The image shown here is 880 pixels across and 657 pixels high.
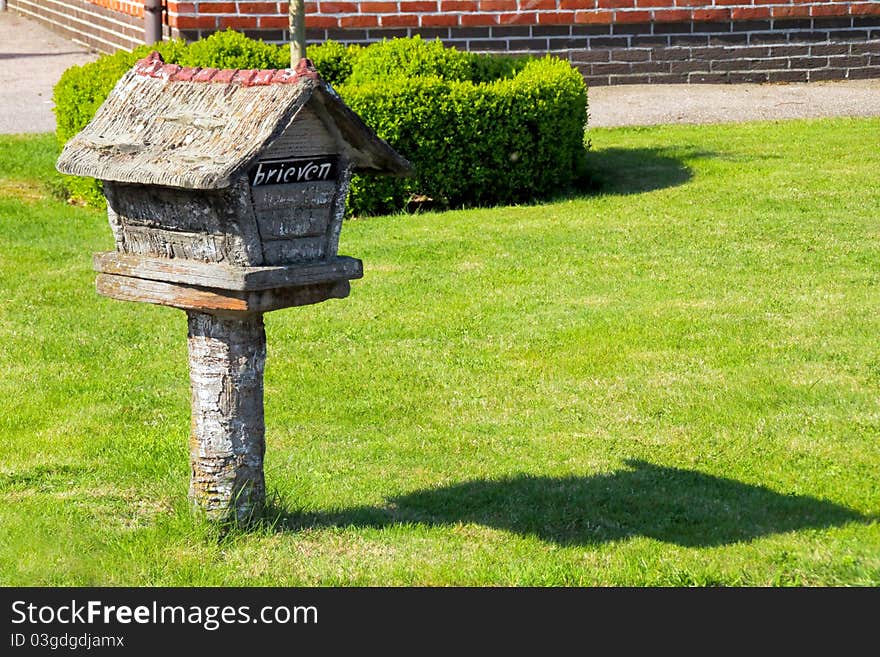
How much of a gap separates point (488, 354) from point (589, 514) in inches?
90.1

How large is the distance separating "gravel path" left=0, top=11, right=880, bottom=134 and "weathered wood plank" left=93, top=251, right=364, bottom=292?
10032 mm

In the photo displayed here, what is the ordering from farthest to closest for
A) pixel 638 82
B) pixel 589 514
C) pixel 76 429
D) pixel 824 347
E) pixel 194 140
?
1. pixel 638 82
2. pixel 824 347
3. pixel 76 429
4. pixel 589 514
5. pixel 194 140

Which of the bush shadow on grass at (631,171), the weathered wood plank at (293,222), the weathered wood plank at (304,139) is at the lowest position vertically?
the bush shadow on grass at (631,171)

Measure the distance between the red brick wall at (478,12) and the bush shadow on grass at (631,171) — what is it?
4.02 m

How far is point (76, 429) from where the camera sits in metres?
6.68

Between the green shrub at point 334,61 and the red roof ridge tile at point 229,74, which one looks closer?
the red roof ridge tile at point 229,74

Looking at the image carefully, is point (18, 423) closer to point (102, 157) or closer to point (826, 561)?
point (102, 157)

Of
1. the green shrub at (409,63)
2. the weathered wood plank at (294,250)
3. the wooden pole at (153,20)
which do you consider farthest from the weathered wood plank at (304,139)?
the wooden pole at (153,20)

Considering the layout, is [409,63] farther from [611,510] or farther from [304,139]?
[304,139]

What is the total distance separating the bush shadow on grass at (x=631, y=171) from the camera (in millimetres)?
11883

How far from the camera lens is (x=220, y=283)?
15.4ft

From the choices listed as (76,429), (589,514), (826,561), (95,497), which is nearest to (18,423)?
(76,429)

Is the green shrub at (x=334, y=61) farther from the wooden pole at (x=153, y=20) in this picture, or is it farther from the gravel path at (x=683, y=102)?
the wooden pole at (x=153, y=20)

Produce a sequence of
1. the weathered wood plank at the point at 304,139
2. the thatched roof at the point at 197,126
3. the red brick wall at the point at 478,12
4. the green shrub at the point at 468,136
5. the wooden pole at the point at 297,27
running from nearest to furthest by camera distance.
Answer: the thatched roof at the point at 197,126, the weathered wood plank at the point at 304,139, the wooden pole at the point at 297,27, the green shrub at the point at 468,136, the red brick wall at the point at 478,12
